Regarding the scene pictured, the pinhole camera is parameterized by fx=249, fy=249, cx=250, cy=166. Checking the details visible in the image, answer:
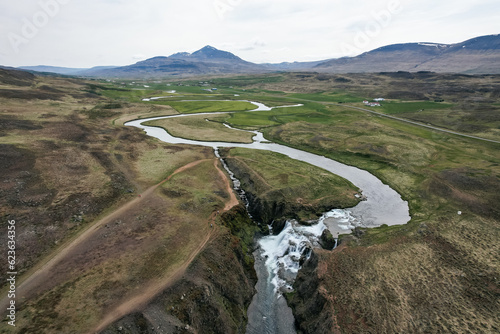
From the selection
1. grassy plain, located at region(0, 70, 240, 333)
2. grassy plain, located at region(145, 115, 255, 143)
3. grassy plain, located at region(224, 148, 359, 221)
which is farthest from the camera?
grassy plain, located at region(145, 115, 255, 143)

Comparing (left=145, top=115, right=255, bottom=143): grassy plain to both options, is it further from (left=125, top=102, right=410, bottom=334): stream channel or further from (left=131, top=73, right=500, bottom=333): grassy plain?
(left=125, top=102, right=410, bottom=334): stream channel

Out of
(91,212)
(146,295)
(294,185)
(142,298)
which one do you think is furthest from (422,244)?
(91,212)

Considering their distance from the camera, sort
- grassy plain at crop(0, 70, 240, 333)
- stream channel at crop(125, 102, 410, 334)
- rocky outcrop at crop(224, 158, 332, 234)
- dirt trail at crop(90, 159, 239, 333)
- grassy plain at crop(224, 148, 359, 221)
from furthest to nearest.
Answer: grassy plain at crop(224, 148, 359, 221), rocky outcrop at crop(224, 158, 332, 234), stream channel at crop(125, 102, 410, 334), grassy plain at crop(0, 70, 240, 333), dirt trail at crop(90, 159, 239, 333)

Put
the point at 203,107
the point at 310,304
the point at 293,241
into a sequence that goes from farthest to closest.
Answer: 1. the point at 203,107
2. the point at 293,241
3. the point at 310,304

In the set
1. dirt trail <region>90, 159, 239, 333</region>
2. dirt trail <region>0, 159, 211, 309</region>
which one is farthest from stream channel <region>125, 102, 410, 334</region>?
dirt trail <region>0, 159, 211, 309</region>

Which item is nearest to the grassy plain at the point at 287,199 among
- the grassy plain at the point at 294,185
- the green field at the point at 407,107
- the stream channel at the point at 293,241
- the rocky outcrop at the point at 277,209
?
the grassy plain at the point at 294,185

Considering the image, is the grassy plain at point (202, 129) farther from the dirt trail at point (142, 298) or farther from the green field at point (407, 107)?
the green field at point (407, 107)

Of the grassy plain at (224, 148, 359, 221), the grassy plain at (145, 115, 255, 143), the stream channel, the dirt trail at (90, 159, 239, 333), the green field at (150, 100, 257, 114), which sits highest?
A: the dirt trail at (90, 159, 239, 333)

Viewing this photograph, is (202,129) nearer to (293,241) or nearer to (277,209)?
(277,209)

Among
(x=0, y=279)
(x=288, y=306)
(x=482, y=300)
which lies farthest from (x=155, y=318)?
(x=482, y=300)
